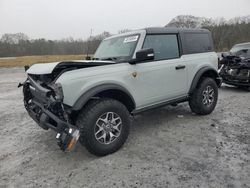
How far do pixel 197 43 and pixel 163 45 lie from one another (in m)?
1.04

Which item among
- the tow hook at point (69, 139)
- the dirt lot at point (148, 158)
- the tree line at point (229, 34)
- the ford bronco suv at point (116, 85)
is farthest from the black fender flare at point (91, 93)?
the tree line at point (229, 34)

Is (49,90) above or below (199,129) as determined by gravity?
above

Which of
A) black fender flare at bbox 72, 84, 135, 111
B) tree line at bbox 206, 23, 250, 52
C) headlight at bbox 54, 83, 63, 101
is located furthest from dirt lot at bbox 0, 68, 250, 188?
tree line at bbox 206, 23, 250, 52

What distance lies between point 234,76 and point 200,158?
18.4ft

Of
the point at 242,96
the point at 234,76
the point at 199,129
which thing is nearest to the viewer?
the point at 199,129

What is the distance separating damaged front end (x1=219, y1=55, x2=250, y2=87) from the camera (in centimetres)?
728

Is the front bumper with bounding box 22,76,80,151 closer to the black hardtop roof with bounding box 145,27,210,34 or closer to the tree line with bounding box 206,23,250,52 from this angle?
the black hardtop roof with bounding box 145,27,210,34

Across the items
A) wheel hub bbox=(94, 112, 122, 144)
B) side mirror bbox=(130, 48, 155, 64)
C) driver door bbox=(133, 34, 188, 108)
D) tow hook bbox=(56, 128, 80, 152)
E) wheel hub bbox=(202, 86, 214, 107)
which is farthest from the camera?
wheel hub bbox=(202, 86, 214, 107)

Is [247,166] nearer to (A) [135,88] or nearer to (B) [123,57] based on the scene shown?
(A) [135,88]

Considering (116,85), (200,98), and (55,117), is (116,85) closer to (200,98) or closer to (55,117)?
(55,117)

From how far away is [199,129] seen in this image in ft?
13.5

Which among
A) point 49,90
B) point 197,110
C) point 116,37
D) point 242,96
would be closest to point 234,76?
point 242,96

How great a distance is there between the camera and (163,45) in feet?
13.4

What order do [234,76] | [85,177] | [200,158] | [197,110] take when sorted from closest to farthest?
1. [85,177]
2. [200,158]
3. [197,110]
4. [234,76]
